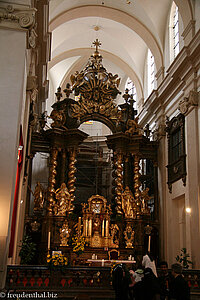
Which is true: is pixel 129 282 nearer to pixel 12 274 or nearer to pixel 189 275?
pixel 12 274

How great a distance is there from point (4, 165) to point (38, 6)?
594cm

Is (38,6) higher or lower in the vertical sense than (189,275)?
A: higher

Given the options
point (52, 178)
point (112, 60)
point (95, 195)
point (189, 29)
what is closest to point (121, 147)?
point (95, 195)

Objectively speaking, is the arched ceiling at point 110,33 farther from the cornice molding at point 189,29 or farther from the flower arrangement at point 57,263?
the flower arrangement at point 57,263

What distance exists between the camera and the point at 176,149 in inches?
627

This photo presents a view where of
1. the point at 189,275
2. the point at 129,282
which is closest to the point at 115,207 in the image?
the point at 189,275

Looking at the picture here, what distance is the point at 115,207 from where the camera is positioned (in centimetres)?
1669

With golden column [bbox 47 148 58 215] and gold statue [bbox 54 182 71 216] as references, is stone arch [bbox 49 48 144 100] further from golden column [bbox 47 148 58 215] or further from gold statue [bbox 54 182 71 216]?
gold statue [bbox 54 182 71 216]

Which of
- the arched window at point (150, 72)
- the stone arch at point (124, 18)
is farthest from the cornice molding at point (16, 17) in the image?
the arched window at point (150, 72)

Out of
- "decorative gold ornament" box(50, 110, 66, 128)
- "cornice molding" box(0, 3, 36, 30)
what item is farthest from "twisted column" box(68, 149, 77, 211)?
"cornice molding" box(0, 3, 36, 30)

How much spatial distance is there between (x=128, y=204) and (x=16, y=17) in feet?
32.0

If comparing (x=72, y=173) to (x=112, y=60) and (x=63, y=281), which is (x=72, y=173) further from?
(x=112, y=60)

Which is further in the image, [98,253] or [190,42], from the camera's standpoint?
[98,253]

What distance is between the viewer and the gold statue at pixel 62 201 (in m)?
16.0
